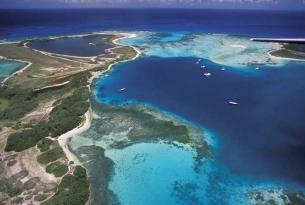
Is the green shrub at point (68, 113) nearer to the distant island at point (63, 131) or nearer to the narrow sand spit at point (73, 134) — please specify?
the distant island at point (63, 131)

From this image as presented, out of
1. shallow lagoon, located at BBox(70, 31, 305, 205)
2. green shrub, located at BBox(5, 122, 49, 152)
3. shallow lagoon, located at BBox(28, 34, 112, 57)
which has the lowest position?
shallow lagoon, located at BBox(70, 31, 305, 205)

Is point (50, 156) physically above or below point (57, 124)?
below

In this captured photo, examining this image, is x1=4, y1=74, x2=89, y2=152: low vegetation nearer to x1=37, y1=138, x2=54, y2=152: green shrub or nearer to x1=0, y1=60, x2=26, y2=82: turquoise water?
x1=37, y1=138, x2=54, y2=152: green shrub

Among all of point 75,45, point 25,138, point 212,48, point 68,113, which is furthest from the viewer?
point 75,45

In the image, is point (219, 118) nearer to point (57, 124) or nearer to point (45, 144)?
point (57, 124)

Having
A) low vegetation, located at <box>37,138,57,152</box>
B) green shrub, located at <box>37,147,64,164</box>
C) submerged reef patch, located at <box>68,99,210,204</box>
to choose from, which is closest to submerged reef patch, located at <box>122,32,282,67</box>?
submerged reef patch, located at <box>68,99,210,204</box>

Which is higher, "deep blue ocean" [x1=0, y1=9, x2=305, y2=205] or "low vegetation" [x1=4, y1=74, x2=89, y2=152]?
"low vegetation" [x1=4, y1=74, x2=89, y2=152]

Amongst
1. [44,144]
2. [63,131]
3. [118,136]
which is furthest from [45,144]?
[118,136]

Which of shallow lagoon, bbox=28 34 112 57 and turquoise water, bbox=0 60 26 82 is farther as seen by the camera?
shallow lagoon, bbox=28 34 112 57

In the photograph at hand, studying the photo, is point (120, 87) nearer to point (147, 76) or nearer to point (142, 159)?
point (147, 76)
